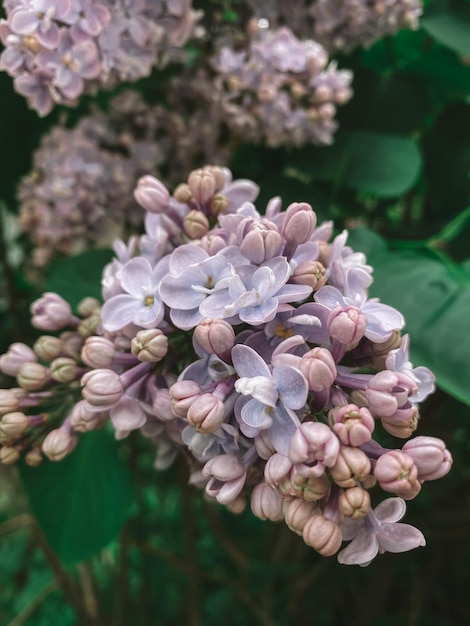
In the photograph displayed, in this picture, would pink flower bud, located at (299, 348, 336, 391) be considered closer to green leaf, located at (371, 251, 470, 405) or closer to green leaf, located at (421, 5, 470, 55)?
green leaf, located at (371, 251, 470, 405)

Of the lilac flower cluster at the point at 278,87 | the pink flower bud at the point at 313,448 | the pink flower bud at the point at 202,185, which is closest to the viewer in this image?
the pink flower bud at the point at 313,448

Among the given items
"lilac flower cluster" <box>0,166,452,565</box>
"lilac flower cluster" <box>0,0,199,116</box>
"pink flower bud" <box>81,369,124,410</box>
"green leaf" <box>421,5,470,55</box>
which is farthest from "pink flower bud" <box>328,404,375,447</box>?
"green leaf" <box>421,5,470,55</box>

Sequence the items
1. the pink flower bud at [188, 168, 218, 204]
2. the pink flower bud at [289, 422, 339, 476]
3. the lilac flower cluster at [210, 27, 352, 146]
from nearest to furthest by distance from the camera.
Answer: the pink flower bud at [289, 422, 339, 476]
the pink flower bud at [188, 168, 218, 204]
the lilac flower cluster at [210, 27, 352, 146]

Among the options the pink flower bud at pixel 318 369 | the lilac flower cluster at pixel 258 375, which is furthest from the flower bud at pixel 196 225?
the pink flower bud at pixel 318 369

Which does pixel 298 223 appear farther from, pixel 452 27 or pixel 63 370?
pixel 452 27

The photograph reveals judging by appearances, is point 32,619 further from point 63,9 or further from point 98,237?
point 63,9

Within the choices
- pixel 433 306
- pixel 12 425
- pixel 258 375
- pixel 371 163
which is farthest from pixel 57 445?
pixel 371 163

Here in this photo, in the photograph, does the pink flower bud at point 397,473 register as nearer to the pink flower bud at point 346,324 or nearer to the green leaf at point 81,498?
the pink flower bud at point 346,324
